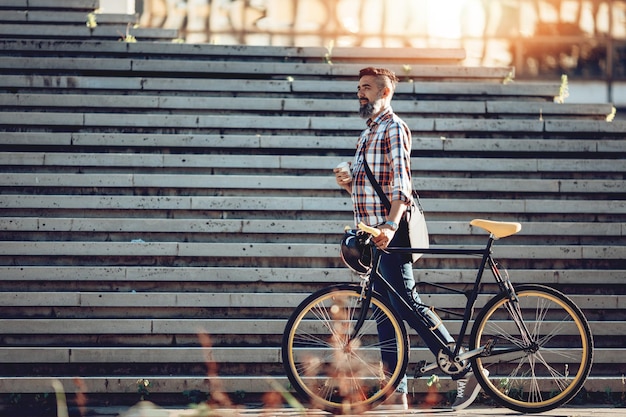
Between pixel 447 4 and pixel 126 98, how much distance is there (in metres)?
8.31

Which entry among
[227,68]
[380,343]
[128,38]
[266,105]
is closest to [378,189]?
[380,343]

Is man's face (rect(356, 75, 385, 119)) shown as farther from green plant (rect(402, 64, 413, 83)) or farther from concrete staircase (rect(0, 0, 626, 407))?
green plant (rect(402, 64, 413, 83))

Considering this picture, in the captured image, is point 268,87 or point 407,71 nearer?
point 268,87

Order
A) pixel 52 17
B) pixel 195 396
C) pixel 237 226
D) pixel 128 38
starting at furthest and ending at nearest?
1. pixel 52 17
2. pixel 128 38
3. pixel 237 226
4. pixel 195 396

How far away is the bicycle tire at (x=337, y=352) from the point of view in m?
4.90

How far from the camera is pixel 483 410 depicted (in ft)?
18.1

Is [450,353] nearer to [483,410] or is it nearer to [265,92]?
[483,410]

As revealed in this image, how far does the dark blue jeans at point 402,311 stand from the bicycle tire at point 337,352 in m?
0.05

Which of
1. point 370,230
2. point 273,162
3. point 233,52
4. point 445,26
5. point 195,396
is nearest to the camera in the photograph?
point 370,230

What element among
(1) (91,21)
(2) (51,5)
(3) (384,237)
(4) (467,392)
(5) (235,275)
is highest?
(2) (51,5)

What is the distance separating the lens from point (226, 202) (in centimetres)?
725

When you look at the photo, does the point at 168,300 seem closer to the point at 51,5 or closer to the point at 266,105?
the point at 266,105

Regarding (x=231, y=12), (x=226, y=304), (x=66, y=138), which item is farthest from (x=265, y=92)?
(x=231, y=12)

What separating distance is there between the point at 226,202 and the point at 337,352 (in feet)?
8.38
